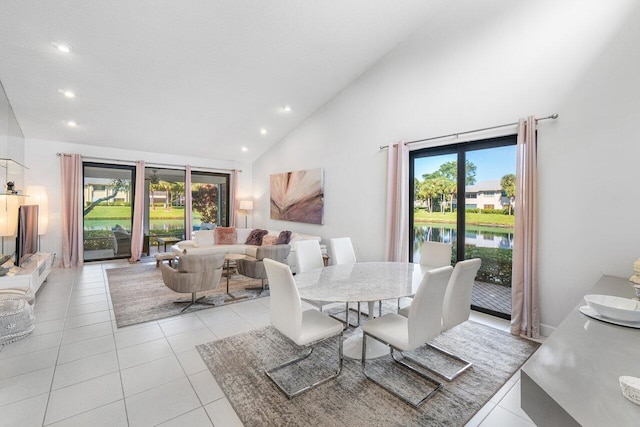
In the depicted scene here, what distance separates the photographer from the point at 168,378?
237 cm

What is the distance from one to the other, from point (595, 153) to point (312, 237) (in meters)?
4.38

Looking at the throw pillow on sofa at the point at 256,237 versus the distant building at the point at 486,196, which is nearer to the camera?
the distant building at the point at 486,196

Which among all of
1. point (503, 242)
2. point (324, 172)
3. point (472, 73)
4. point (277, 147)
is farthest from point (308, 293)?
point (277, 147)

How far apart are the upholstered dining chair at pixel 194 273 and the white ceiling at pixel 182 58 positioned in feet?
9.12

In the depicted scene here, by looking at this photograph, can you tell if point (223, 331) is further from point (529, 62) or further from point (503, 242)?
point (529, 62)

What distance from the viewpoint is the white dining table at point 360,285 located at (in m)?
2.31

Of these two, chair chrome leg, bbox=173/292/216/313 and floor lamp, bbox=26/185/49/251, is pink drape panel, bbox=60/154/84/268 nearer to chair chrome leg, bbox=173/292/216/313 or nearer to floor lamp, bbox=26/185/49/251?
floor lamp, bbox=26/185/49/251

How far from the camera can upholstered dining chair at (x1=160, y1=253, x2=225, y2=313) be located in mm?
3689

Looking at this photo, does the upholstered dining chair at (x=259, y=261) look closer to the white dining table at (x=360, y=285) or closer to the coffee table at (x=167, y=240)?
the white dining table at (x=360, y=285)

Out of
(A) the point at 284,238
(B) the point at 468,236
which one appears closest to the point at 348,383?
(B) the point at 468,236

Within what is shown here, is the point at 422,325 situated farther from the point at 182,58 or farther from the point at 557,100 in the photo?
the point at 182,58

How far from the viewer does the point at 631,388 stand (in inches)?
35.1

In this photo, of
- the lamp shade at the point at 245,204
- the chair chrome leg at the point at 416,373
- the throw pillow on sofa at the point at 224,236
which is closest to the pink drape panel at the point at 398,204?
the chair chrome leg at the point at 416,373

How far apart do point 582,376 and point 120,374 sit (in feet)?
9.85
